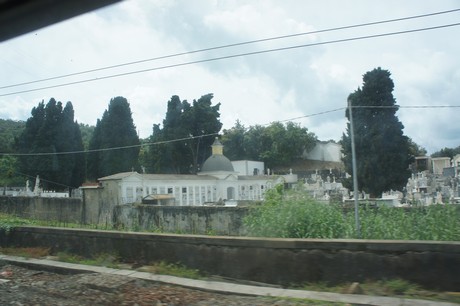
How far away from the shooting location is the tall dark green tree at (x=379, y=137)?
24.9 m

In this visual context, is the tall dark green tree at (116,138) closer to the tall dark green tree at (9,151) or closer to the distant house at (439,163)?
the tall dark green tree at (9,151)

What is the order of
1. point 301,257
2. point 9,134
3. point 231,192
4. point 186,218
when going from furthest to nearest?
1. point 9,134
2. point 231,192
3. point 186,218
4. point 301,257

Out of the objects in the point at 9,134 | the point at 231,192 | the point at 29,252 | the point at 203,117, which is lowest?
the point at 29,252

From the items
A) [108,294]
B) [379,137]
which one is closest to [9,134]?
[379,137]

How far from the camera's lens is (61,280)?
717cm

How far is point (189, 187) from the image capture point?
122ft

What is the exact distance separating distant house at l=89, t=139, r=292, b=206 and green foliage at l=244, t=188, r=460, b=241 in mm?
14340

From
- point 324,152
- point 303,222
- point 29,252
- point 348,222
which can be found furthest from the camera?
point 324,152

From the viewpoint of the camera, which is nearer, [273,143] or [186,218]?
[186,218]

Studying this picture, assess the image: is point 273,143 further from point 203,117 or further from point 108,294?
point 108,294

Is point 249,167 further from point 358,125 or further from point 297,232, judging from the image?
point 297,232

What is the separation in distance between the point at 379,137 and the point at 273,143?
4316cm

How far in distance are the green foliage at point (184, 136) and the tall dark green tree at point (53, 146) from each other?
9.55m

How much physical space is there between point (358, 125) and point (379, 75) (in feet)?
11.4
